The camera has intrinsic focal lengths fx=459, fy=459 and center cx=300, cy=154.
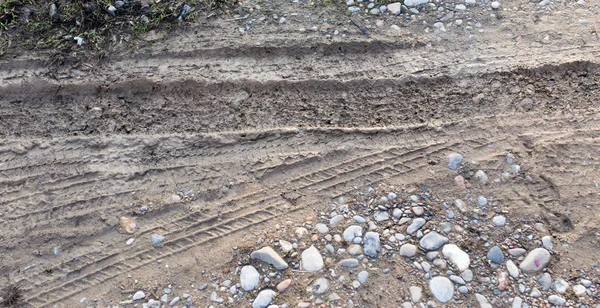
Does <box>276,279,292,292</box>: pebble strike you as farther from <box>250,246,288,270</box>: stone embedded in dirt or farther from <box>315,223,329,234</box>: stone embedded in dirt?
<box>315,223,329,234</box>: stone embedded in dirt

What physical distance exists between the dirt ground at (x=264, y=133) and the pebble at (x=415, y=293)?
0.42 feet

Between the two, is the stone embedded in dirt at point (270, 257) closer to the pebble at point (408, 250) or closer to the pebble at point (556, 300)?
the pebble at point (408, 250)

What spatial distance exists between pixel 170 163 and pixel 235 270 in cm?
90

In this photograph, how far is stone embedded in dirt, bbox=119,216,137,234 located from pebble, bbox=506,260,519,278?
2.20 metres

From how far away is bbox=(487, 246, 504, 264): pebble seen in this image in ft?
8.43

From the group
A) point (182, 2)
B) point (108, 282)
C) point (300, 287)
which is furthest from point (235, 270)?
point (182, 2)

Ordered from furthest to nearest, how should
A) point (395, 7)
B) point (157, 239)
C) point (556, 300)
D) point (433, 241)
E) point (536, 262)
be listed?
1. point (395, 7)
2. point (157, 239)
3. point (433, 241)
4. point (536, 262)
5. point (556, 300)

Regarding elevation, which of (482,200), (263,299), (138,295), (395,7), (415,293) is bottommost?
(138,295)

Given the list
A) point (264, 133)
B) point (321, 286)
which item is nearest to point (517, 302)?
point (321, 286)

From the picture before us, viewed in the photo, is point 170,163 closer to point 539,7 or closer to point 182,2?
point 182,2

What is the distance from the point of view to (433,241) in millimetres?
2645

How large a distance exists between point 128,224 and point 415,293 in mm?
1749

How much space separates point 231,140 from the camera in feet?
10.4

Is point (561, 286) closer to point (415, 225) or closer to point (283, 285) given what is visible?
point (415, 225)
